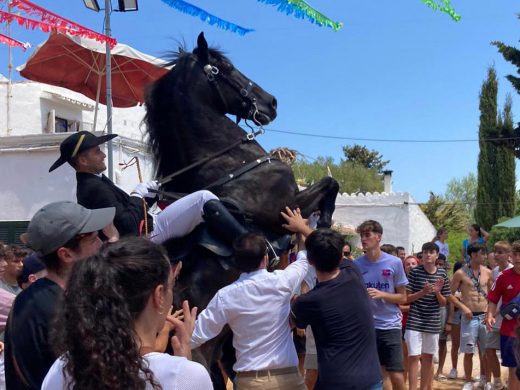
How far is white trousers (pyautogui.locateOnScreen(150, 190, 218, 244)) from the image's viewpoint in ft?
14.5

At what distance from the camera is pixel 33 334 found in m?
2.50

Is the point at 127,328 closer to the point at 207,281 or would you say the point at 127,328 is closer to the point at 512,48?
the point at 207,281

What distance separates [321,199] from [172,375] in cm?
342

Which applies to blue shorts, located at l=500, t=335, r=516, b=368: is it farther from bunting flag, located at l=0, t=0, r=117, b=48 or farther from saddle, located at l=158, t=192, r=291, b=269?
bunting flag, located at l=0, t=0, r=117, b=48

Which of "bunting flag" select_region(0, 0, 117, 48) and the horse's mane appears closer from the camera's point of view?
the horse's mane

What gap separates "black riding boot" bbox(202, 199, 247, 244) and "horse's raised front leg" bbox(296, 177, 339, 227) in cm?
80

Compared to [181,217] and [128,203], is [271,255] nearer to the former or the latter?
[181,217]

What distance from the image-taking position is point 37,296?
256 cm

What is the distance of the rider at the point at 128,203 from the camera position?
422 cm

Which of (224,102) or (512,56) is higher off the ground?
(512,56)

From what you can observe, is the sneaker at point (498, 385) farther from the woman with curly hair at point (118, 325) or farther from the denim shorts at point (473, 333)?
the woman with curly hair at point (118, 325)

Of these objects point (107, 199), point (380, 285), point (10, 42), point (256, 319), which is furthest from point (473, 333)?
point (10, 42)

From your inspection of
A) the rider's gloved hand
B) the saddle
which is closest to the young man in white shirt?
the saddle

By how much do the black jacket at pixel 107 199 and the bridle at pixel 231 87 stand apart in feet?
3.88
